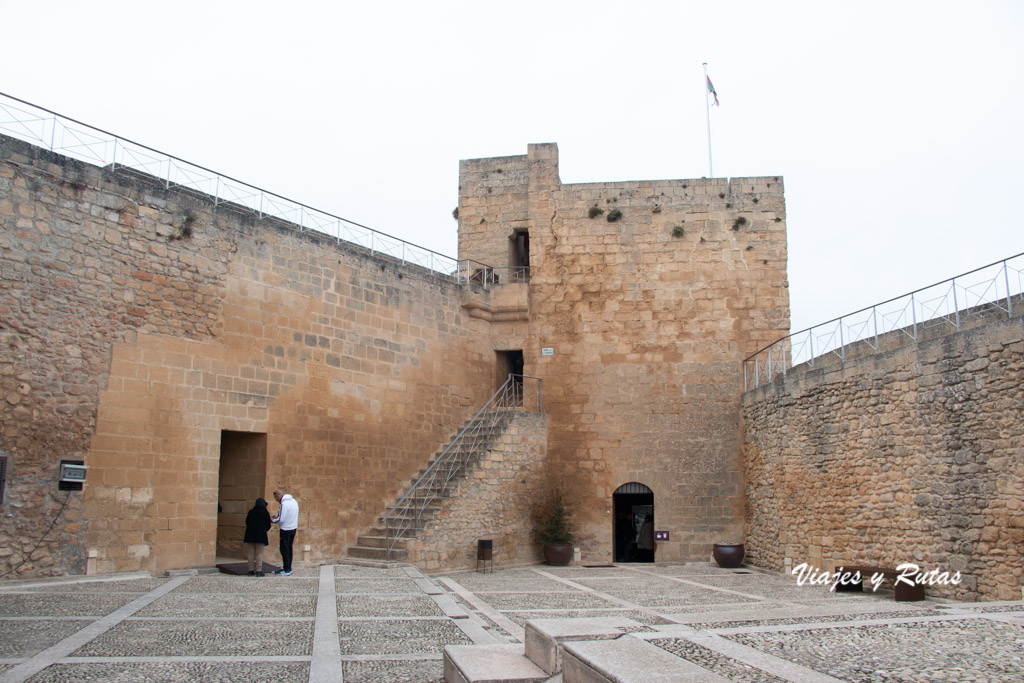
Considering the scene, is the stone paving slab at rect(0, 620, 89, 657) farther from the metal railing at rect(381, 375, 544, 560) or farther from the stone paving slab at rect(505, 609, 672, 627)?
the metal railing at rect(381, 375, 544, 560)

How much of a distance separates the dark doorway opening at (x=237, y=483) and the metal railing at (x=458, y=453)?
195cm

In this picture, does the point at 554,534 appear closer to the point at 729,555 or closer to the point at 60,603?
the point at 729,555

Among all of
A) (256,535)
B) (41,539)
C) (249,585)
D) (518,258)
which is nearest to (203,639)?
(249,585)

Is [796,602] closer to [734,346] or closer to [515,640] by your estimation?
[515,640]

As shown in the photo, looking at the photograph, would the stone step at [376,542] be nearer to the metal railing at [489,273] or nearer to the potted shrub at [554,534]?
the potted shrub at [554,534]

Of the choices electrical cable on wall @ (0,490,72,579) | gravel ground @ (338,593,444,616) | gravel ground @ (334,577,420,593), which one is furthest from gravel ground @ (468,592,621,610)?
electrical cable on wall @ (0,490,72,579)

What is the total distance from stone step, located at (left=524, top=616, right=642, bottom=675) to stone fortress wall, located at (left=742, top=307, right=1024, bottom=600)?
17.3 ft

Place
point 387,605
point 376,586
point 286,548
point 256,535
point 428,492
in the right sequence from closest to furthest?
1. point 387,605
2. point 376,586
3. point 256,535
4. point 286,548
5. point 428,492

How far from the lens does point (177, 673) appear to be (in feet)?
15.3

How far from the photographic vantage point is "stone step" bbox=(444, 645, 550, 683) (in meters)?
3.93

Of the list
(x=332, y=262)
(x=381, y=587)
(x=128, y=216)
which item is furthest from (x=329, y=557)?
(x=128, y=216)

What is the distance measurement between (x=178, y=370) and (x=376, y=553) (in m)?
3.77

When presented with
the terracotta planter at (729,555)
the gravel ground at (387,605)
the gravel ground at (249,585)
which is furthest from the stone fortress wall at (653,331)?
the gravel ground at (387,605)

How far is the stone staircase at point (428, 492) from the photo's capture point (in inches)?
458
